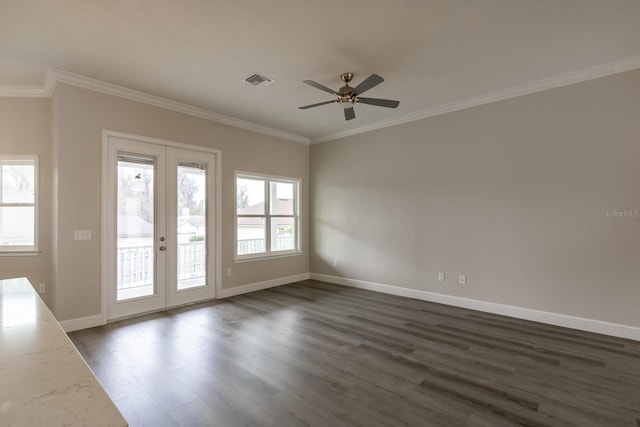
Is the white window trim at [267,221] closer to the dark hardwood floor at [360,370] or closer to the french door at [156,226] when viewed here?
the french door at [156,226]

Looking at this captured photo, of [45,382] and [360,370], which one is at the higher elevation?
[45,382]

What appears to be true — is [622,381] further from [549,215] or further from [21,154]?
[21,154]

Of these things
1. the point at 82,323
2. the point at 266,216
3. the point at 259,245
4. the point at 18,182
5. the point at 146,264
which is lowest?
the point at 82,323

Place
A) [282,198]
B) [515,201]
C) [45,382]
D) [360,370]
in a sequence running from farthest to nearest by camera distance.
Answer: [282,198], [515,201], [360,370], [45,382]

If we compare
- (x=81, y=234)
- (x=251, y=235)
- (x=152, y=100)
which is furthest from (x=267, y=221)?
(x=81, y=234)

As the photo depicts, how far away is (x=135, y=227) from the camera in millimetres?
4324

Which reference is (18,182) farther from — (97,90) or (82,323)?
(82,323)

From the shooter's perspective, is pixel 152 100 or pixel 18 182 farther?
pixel 152 100

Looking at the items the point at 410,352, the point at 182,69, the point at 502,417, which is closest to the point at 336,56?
the point at 182,69

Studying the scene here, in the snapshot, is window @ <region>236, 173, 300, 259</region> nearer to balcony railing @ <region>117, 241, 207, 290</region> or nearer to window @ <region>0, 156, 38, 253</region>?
balcony railing @ <region>117, 241, 207, 290</region>

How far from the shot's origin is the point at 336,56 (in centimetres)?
333

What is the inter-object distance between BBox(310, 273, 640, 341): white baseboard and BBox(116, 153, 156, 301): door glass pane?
3.66 m

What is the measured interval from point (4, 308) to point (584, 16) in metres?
4.53

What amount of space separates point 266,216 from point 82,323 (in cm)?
327
